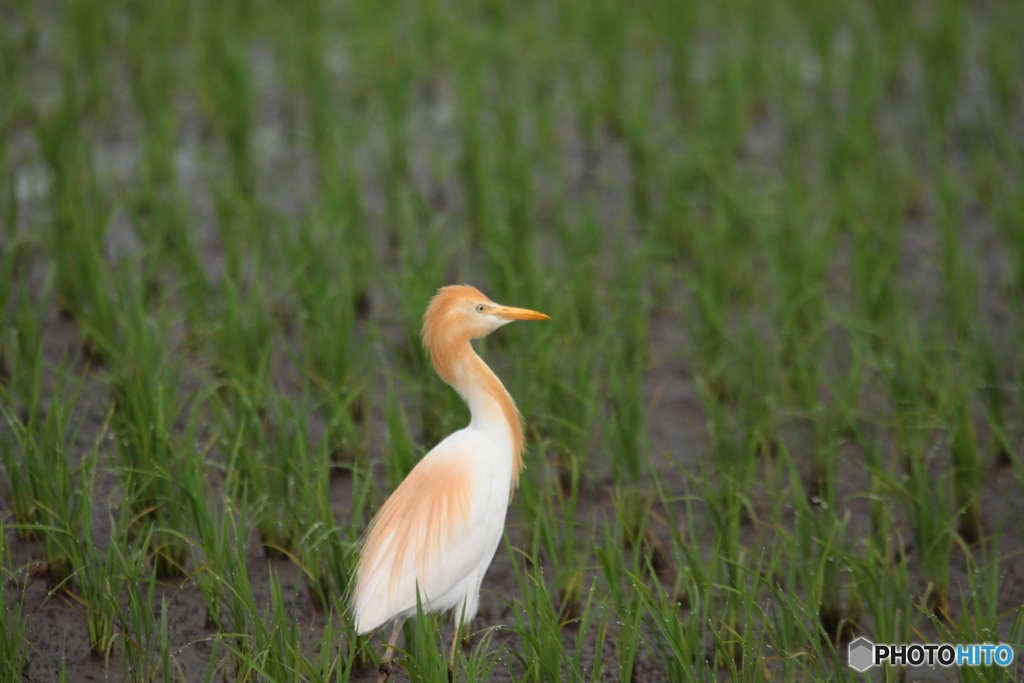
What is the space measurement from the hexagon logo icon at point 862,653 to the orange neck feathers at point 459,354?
1.17 m

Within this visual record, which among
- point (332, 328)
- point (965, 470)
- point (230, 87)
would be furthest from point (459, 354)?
point (230, 87)

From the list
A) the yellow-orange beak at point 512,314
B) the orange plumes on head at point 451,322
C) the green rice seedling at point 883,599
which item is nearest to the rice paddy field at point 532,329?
the green rice seedling at point 883,599

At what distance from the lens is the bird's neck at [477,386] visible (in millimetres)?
2738

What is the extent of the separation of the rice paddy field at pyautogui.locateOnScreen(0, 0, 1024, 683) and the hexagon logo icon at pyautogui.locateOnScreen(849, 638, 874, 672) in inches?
2.2

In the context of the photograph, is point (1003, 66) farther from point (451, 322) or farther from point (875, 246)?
point (451, 322)

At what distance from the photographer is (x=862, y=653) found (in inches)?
115

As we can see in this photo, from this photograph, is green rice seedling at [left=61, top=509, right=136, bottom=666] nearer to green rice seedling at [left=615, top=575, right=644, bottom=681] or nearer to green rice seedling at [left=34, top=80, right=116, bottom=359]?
green rice seedling at [left=34, top=80, right=116, bottom=359]

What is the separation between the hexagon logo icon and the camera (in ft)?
9.53

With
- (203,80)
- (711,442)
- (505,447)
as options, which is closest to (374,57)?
(203,80)

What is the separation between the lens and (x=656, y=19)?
7.10m

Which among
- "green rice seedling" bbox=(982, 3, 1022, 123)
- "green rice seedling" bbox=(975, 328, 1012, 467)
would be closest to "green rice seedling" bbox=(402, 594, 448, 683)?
"green rice seedling" bbox=(975, 328, 1012, 467)

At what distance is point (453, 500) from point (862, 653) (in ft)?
4.05

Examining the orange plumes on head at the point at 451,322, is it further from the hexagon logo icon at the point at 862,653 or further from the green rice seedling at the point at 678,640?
the hexagon logo icon at the point at 862,653

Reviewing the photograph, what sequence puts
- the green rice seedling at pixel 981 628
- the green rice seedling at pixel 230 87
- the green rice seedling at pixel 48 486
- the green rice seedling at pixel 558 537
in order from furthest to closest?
the green rice seedling at pixel 230 87 < the green rice seedling at pixel 558 537 < the green rice seedling at pixel 48 486 < the green rice seedling at pixel 981 628
